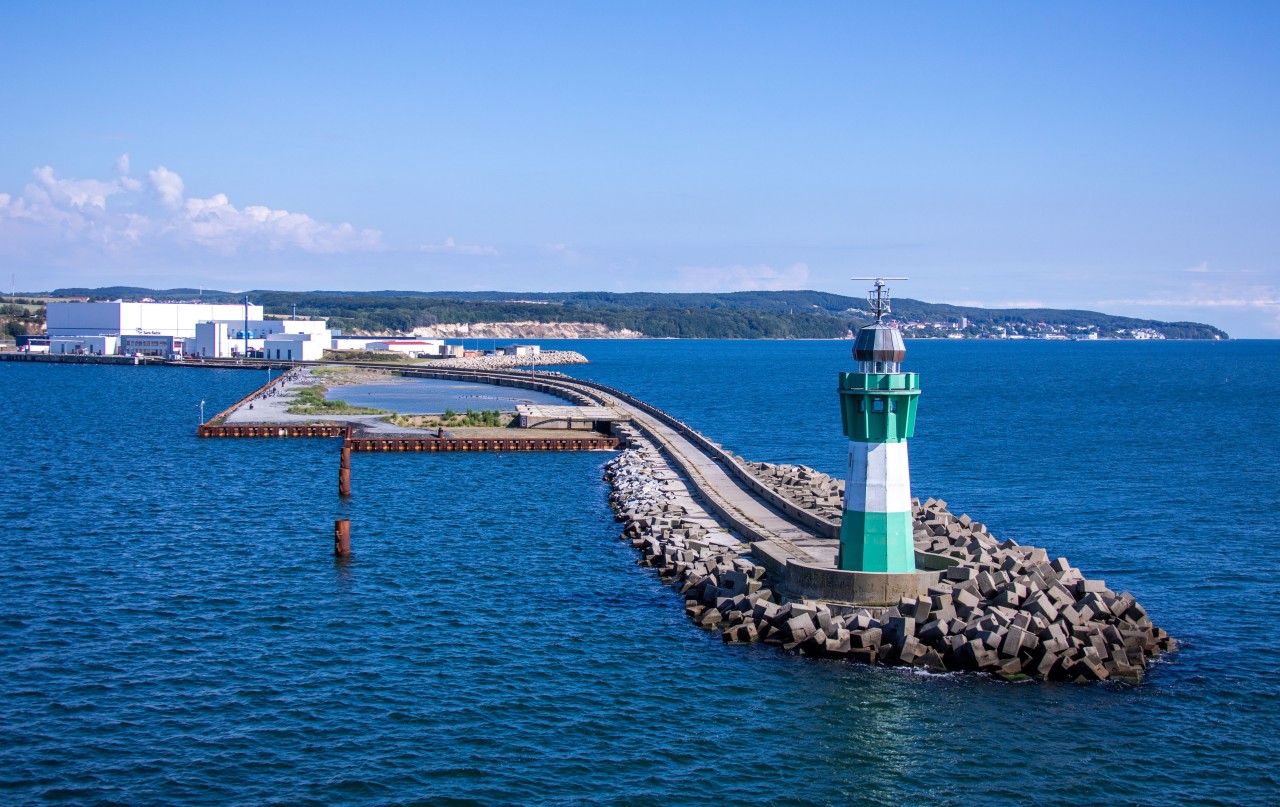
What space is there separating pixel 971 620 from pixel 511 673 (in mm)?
10837

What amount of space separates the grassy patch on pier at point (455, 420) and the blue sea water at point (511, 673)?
77.7 feet

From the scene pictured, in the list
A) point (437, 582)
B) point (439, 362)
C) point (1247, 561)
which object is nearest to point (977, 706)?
point (437, 582)

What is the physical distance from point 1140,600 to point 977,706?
38.4ft

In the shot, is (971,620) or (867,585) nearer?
A: (971,620)

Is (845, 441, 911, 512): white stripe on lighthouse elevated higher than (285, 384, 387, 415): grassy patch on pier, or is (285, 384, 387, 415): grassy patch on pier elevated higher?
(845, 441, 911, 512): white stripe on lighthouse

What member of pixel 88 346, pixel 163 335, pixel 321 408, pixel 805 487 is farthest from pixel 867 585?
pixel 88 346

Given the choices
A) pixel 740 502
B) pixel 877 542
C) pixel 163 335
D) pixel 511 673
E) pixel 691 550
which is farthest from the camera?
pixel 163 335

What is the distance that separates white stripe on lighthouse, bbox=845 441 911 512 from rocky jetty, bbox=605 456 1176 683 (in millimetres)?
2453

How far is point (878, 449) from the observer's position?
30203mm

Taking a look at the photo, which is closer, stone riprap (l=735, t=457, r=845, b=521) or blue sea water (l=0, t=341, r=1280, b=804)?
blue sea water (l=0, t=341, r=1280, b=804)

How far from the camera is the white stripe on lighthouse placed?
1192 inches

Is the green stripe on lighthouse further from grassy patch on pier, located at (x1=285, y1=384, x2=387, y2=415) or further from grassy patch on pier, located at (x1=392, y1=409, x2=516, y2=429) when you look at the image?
grassy patch on pier, located at (x1=285, y1=384, x2=387, y2=415)

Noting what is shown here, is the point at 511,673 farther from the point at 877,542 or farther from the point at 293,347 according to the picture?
the point at 293,347

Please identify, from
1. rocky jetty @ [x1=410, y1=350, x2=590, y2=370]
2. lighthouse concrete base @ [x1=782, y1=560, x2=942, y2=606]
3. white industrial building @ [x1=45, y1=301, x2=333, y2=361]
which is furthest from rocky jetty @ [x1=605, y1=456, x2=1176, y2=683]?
white industrial building @ [x1=45, y1=301, x2=333, y2=361]
